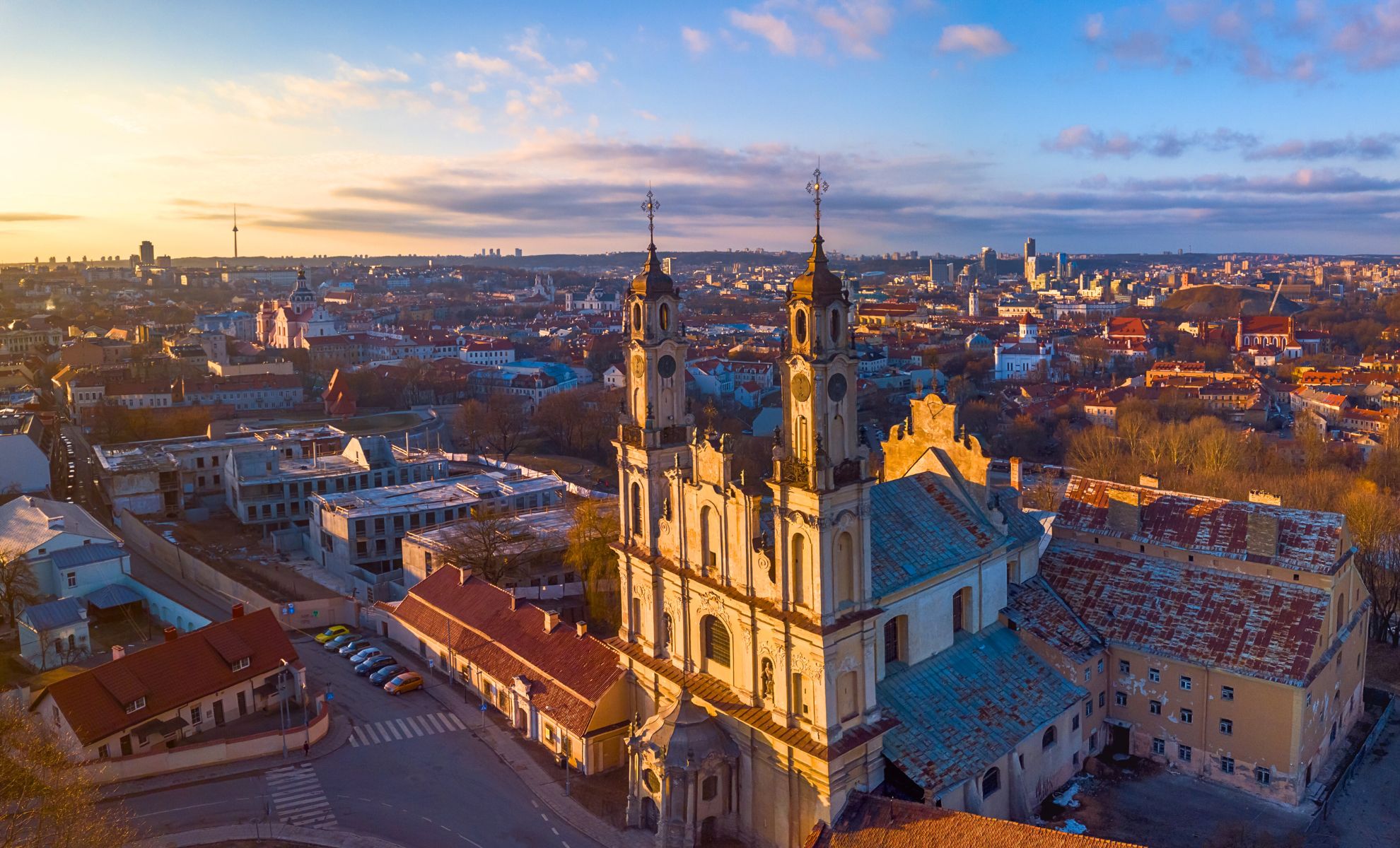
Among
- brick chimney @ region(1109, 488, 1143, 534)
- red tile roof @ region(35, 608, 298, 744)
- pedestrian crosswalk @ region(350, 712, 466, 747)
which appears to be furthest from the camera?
brick chimney @ region(1109, 488, 1143, 534)

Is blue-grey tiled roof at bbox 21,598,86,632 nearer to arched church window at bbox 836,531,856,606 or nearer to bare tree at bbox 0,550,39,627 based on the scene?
bare tree at bbox 0,550,39,627

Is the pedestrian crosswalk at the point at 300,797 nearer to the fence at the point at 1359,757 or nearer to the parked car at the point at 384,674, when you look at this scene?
the parked car at the point at 384,674

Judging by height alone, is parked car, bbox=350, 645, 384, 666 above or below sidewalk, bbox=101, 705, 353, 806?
above

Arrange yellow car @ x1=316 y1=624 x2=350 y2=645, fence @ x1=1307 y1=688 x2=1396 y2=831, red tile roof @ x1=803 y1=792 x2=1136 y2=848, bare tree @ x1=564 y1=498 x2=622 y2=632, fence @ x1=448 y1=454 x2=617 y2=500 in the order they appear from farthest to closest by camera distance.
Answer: fence @ x1=448 y1=454 x2=617 y2=500, bare tree @ x1=564 y1=498 x2=622 y2=632, yellow car @ x1=316 y1=624 x2=350 y2=645, fence @ x1=1307 y1=688 x2=1396 y2=831, red tile roof @ x1=803 y1=792 x2=1136 y2=848

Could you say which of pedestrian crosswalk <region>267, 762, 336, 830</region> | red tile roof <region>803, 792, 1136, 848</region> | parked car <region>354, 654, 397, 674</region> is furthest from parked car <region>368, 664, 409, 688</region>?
red tile roof <region>803, 792, 1136, 848</region>

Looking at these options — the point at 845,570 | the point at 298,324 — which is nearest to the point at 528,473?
the point at 845,570

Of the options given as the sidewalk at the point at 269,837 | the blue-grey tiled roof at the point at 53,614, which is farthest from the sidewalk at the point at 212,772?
the blue-grey tiled roof at the point at 53,614

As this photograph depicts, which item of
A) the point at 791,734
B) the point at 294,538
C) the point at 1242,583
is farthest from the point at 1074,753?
the point at 294,538
